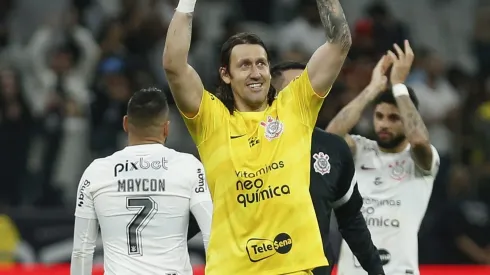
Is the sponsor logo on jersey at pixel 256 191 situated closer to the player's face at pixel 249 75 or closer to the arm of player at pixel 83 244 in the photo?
the player's face at pixel 249 75

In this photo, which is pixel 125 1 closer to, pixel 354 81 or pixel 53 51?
pixel 53 51

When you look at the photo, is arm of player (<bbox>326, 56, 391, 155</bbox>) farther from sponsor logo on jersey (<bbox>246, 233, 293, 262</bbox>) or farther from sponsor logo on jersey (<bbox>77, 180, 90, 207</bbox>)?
sponsor logo on jersey (<bbox>246, 233, 293, 262</bbox>)

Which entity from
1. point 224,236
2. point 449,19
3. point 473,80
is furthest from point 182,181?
point 449,19

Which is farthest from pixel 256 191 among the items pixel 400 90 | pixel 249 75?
pixel 400 90

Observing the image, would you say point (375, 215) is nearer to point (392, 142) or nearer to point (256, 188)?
point (392, 142)

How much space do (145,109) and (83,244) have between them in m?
0.86

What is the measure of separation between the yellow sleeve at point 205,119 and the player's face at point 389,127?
261cm

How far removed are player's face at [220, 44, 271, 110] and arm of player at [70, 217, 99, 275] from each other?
130 cm

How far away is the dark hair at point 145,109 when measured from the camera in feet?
21.9

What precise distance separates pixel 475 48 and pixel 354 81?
2.75 m

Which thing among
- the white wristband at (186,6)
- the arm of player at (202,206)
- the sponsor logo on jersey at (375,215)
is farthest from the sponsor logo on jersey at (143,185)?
the sponsor logo on jersey at (375,215)

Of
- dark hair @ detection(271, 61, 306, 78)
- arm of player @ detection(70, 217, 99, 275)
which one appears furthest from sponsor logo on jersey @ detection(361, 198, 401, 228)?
arm of player @ detection(70, 217, 99, 275)

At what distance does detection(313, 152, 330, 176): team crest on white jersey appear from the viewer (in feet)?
21.2

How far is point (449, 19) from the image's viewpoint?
1631cm
